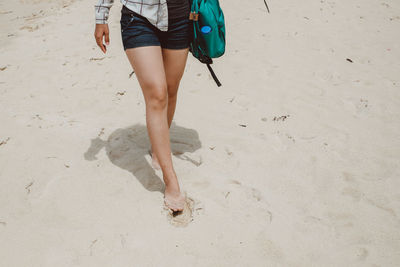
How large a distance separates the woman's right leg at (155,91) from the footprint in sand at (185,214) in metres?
0.23

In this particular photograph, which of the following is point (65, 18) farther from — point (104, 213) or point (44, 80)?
point (104, 213)

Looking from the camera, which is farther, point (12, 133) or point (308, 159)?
point (12, 133)

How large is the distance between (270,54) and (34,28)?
154 inches

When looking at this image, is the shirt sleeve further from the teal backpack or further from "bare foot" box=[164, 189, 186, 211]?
"bare foot" box=[164, 189, 186, 211]

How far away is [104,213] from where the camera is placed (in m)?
2.01

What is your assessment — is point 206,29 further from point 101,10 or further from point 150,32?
point 101,10

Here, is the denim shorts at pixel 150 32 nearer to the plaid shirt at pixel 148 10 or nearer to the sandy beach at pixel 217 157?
the plaid shirt at pixel 148 10

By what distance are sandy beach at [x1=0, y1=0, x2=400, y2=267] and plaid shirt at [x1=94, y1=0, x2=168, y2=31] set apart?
1139mm

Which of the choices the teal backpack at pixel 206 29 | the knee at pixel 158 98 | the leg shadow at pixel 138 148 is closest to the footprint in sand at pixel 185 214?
the leg shadow at pixel 138 148

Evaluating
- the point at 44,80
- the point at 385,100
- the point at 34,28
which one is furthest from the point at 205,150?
the point at 34,28

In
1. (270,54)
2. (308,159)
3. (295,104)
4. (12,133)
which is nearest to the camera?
(308,159)

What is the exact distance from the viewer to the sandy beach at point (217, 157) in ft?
6.03

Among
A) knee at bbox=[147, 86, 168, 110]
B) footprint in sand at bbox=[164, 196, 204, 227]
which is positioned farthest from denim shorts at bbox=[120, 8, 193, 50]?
footprint in sand at bbox=[164, 196, 204, 227]

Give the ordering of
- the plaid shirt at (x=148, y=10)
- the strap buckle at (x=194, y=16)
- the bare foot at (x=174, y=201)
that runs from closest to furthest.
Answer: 1. the plaid shirt at (x=148, y=10)
2. the strap buckle at (x=194, y=16)
3. the bare foot at (x=174, y=201)
